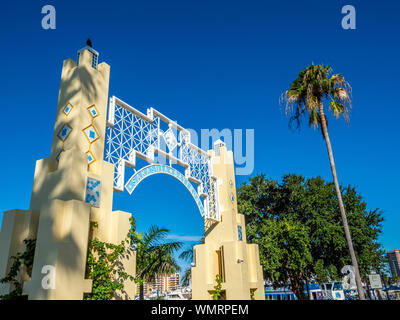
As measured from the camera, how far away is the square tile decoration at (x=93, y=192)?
21.2 ft

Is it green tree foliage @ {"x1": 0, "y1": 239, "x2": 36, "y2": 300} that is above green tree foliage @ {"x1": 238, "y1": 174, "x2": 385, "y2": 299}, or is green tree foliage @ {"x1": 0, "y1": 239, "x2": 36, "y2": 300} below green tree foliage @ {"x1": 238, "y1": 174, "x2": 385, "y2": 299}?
below

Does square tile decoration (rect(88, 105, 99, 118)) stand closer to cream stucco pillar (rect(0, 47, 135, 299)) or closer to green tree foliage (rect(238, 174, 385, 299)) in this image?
cream stucco pillar (rect(0, 47, 135, 299))

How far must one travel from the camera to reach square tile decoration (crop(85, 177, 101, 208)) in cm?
647

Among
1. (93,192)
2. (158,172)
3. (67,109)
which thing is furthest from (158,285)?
(67,109)

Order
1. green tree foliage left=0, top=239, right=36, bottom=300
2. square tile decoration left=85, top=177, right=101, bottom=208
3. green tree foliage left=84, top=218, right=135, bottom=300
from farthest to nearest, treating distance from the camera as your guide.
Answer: square tile decoration left=85, top=177, right=101, bottom=208 < green tree foliage left=84, top=218, right=135, bottom=300 < green tree foliage left=0, top=239, right=36, bottom=300

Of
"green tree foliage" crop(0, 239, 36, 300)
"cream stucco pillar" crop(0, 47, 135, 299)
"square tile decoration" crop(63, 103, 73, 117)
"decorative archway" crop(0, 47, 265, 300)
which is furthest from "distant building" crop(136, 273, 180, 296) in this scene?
"square tile decoration" crop(63, 103, 73, 117)

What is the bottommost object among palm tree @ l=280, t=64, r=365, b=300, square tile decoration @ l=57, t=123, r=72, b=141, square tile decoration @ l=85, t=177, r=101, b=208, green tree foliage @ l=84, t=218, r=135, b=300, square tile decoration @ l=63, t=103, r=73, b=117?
green tree foliage @ l=84, t=218, r=135, b=300

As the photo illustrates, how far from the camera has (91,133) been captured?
7062 millimetres

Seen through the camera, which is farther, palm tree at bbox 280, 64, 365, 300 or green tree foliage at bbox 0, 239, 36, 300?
palm tree at bbox 280, 64, 365, 300

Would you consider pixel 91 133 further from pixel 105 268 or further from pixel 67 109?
pixel 105 268

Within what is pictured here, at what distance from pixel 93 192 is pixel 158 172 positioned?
10.3 feet

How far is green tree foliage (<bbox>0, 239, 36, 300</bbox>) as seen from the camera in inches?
222

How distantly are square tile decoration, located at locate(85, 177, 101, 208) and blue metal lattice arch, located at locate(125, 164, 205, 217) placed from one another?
1.26 m

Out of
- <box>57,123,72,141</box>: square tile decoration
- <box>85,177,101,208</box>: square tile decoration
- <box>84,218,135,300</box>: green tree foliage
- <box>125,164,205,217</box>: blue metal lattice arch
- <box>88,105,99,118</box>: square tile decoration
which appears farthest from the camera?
<box>125,164,205,217</box>: blue metal lattice arch
